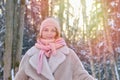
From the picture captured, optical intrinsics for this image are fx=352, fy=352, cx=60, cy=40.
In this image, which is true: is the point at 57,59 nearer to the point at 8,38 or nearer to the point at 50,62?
the point at 50,62

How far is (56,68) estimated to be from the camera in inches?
114

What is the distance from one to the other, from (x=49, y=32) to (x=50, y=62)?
249 mm

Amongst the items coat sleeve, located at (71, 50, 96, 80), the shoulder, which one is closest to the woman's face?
the shoulder

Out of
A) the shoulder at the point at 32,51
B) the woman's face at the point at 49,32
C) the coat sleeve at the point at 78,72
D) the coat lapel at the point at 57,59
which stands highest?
the woman's face at the point at 49,32

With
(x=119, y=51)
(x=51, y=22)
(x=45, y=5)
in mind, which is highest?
(x=45, y=5)

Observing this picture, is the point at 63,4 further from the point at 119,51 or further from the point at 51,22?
the point at 51,22

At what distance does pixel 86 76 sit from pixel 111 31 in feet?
21.4

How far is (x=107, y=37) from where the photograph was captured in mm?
8922

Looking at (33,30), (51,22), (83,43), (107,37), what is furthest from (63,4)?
(51,22)

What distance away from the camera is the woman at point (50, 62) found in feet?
9.40

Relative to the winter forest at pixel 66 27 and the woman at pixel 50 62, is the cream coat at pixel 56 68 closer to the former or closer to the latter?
the woman at pixel 50 62

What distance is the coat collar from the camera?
2838 millimetres

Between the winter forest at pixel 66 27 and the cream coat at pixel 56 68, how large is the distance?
333 centimetres

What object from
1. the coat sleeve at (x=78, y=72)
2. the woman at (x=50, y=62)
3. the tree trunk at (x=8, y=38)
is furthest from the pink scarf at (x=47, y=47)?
the tree trunk at (x=8, y=38)
